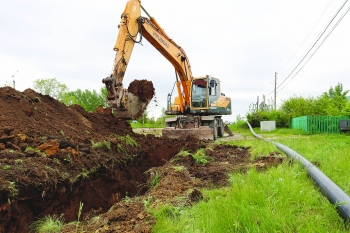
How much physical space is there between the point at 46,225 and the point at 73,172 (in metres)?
1.30

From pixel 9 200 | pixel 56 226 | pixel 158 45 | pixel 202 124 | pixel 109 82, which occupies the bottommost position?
pixel 56 226

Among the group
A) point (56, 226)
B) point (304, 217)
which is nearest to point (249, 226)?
point (304, 217)

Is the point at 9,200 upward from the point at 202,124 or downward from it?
downward

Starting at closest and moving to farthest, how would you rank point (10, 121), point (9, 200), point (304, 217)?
point (304, 217), point (9, 200), point (10, 121)

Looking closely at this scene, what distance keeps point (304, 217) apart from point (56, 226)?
2531 mm

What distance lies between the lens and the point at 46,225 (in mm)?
3328

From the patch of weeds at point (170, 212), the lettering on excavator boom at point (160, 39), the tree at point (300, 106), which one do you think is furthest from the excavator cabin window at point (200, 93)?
the tree at point (300, 106)

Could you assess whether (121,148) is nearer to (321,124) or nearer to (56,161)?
(56,161)

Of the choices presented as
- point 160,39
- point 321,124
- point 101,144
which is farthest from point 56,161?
point 321,124

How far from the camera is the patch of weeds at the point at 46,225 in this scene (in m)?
3.17

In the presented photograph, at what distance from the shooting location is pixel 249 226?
2.40 meters

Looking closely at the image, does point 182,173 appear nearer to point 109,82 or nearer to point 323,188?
point 323,188

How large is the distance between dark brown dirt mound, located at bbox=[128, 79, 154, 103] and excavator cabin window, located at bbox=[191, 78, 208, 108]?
166 inches

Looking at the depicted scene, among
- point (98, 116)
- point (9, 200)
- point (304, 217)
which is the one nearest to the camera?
point (304, 217)
